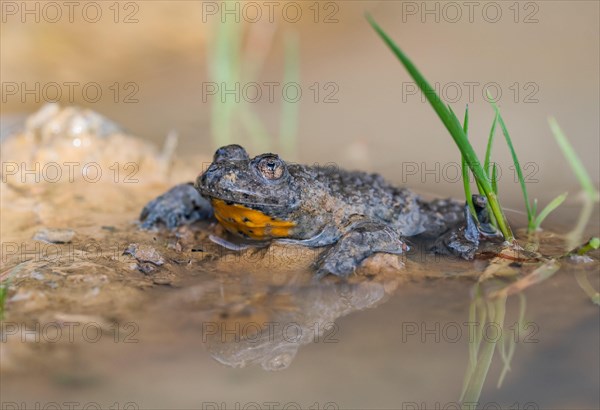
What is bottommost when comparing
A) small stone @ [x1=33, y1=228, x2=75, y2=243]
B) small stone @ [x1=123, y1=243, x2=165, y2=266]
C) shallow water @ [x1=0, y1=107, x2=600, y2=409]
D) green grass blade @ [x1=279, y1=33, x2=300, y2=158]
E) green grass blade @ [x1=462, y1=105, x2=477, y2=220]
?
shallow water @ [x1=0, y1=107, x2=600, y2=409]

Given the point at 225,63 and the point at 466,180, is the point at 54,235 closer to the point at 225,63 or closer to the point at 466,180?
the point at 225,63

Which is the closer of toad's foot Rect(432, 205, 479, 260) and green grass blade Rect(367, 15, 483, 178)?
green grass blade Rect(367, 15, 483, 178)

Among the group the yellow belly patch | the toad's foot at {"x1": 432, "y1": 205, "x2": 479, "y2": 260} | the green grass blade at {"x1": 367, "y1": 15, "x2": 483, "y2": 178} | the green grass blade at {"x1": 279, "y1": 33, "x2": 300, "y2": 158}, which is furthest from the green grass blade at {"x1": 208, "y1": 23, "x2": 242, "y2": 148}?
the toad's foot at {"x1": 432, "y1": 205, "x2": 479, "y2": 260}

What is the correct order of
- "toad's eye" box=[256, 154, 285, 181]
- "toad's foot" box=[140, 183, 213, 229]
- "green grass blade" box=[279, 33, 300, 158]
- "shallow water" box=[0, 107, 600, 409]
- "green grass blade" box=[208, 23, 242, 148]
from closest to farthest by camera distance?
"shallow water" box=[0, 107, 600, 409], "toad's eye" box=[256, 154, 285, 181], "toad's foot" box=[140, 183, 213, 229], "green grass blade" box=[208, 23, 242, 148], "green grass blade" box=[279, 33, 300, 158]

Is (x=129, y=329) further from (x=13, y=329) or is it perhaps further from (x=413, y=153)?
(x=413, y=153)

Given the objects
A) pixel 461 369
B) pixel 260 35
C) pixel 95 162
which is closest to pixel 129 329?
pixel 461 369

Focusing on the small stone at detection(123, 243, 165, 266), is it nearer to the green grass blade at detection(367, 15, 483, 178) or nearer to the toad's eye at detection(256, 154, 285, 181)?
the toad's eye at detection(256, 154, 285, 181)
